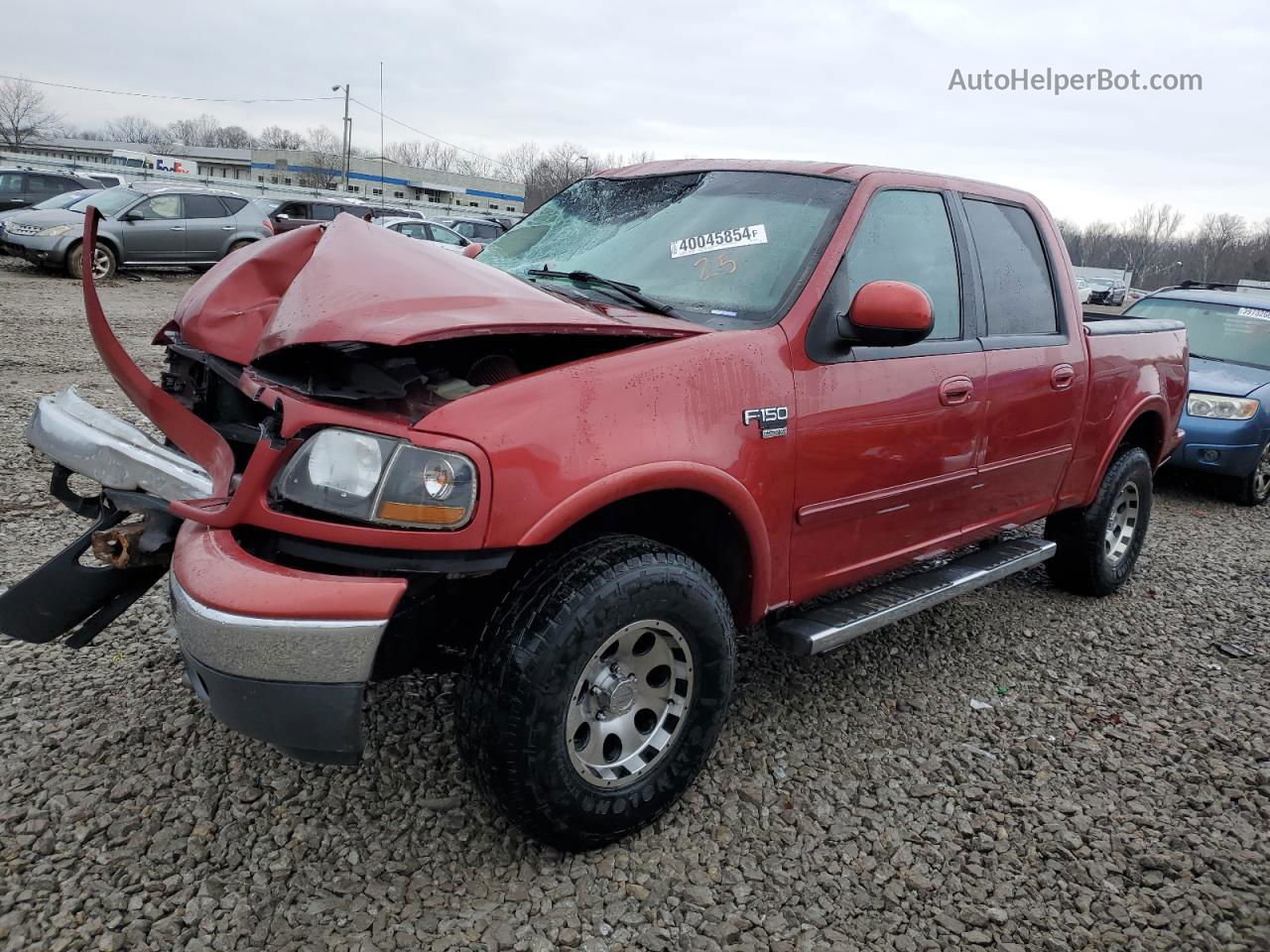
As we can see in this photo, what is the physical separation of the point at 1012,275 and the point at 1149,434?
1702 millimetres

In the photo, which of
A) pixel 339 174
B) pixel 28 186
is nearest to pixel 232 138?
pixel 339 174

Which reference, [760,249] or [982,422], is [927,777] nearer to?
[982,422]

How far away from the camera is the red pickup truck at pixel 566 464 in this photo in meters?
2.07

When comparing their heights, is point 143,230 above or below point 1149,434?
above

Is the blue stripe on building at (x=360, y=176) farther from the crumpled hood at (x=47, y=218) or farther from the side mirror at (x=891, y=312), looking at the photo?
the side mirror at (x=891, y=312)

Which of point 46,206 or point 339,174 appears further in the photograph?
point 339,174

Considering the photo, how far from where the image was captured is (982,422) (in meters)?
3.40

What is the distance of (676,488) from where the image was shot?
2.43 m

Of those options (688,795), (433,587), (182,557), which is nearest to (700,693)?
(688,795)

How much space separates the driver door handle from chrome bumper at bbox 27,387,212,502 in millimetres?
2359

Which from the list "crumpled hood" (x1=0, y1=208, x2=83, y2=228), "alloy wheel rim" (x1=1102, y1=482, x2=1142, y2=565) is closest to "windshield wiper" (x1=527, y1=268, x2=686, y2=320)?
"alloy wheel rim" (x1=1102, y1=482, x2=1142, y2=565)

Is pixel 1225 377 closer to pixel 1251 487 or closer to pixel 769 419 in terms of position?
pixel 1251 487

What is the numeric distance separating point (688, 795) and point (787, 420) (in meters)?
1.18

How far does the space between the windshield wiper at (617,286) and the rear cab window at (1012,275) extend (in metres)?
1.46
